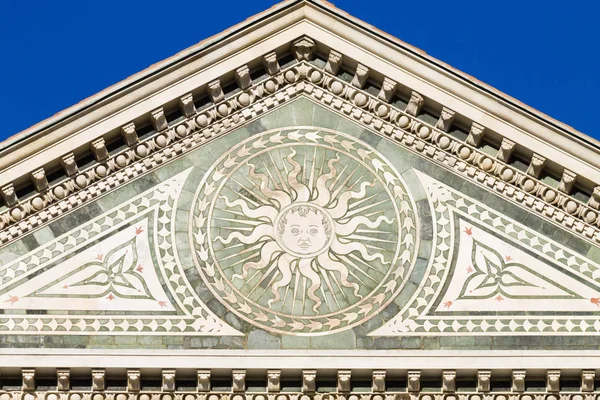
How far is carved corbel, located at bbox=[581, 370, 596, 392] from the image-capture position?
26.5 m

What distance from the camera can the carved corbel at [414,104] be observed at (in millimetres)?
28109

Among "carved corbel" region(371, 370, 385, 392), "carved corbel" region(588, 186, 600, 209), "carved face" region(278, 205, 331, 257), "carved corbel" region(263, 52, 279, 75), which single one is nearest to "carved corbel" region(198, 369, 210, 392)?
"carved corbel" region(371, 370, 385, 392)

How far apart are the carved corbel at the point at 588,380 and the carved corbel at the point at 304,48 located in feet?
16.8

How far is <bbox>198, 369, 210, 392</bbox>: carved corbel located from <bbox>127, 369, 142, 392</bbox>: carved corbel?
66cm

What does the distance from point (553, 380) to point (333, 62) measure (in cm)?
471

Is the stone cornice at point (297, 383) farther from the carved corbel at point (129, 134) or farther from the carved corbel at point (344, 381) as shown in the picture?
the carved corbel at point (129, 134)

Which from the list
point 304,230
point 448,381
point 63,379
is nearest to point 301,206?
point 304,230

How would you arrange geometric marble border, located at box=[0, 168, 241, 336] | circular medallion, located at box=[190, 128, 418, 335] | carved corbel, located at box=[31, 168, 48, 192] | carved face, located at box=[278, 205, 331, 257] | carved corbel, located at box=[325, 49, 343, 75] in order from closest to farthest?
geometric marble border, located at box=[0, 168, 241, 336]
circular medallion, located at box=[190, 128, 418, 335]
carved corbel, located at box=[31, 168, 48, 192]
carved face, located at box=[278, 205, 331, 257]
carved corbel, located at box=[325, 49, 343, 75]

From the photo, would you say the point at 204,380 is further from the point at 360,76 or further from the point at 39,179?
the point at 360,76

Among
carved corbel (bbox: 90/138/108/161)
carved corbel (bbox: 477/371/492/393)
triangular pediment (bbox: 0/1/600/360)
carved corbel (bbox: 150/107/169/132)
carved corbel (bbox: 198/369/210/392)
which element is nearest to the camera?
carved corbel (bbox: 198/369/210/392)

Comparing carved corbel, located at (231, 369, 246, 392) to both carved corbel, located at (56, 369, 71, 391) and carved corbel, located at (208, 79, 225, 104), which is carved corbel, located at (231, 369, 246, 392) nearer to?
carved corbel, located at (56, 369, 71, 391)

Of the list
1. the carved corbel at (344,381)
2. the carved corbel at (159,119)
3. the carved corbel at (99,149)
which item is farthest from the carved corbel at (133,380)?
the carved corbel at (159,119)

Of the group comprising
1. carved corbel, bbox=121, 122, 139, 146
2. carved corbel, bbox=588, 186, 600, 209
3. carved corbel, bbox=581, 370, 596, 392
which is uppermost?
carved corbel, bbox=121, 122, 139, 146

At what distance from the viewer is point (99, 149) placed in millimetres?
27656
